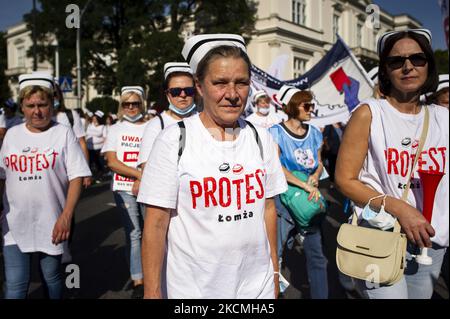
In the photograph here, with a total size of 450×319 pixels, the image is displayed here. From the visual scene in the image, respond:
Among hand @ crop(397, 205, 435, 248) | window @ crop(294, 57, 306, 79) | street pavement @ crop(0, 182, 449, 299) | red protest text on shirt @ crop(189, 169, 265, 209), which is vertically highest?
window @ crop(294, 57, 306, 79)

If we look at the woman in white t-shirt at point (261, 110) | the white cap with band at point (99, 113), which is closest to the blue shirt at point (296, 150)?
the woman in white t-shirt at point (261, 110)

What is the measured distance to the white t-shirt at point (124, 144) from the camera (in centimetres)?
435

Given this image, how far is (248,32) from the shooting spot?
12.8 ft

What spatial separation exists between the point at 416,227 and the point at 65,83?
3.50 metres

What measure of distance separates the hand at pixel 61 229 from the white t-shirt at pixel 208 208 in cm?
125

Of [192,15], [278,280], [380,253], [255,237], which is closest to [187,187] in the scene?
[255,237]

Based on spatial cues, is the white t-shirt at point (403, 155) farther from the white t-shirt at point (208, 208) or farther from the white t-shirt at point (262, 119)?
the white t-shirt at point (262, 119)

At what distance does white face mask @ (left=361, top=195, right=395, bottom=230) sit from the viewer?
2.00m

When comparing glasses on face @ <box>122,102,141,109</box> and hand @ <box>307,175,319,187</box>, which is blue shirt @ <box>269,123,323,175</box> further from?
glasses on face @ <box>122,102,141,109</box>

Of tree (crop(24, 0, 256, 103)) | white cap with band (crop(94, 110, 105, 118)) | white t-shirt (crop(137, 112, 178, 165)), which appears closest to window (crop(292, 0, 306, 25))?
tree (crop(24, 0, 256, 103))

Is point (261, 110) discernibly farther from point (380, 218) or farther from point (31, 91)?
point (380, 218)

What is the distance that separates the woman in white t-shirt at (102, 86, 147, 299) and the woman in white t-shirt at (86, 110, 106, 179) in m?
8.06

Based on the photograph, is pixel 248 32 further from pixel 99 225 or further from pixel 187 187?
pixel 99 225

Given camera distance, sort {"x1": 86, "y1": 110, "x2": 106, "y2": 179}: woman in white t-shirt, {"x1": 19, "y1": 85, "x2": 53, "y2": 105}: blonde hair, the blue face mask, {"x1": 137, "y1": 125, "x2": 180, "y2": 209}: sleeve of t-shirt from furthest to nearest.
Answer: {"x1": 86, "y1": 110, "x2": 106, "y2": 179}: woman in white t-shirt, the blue face mask, {"x1": 19, "y1": 85, "x2": 53, "y2": 105}: blonde hair, {"x1": 137, "y1": 125, "x2": 180, "y2": 209}: sleeve of t-shirt
